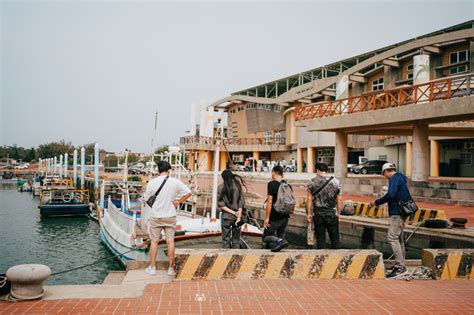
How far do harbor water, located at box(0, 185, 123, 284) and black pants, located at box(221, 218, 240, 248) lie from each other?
9672 millimetres

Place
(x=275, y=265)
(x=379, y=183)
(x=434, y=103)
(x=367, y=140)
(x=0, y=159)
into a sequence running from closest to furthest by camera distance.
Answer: (x=275, y=265), (x=434, y=103), (x=379, y=183), (x=367, y=140), (x=0, y=159)

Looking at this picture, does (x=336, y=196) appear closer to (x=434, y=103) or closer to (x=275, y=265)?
(x=275, y=265)

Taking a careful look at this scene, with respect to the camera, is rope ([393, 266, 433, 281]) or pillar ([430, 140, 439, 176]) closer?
rope ([393, 266, 433, 281])

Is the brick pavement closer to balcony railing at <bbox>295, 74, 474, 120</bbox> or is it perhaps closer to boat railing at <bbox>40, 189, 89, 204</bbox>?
balcony railing at <bbox>295, 74, 474, 120</bbox>

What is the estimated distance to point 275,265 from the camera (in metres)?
6.18

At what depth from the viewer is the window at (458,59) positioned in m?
29.2

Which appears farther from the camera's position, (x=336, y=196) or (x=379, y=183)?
(x=379, y=183)

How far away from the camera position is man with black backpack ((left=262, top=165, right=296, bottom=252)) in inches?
281

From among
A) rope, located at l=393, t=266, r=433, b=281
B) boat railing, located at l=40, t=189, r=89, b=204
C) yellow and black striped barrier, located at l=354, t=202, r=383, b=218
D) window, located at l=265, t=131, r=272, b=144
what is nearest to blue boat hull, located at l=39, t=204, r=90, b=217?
boat railing, located at l=40, t=189, r=89, b=204

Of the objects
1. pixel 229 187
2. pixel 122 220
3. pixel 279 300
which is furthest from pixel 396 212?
pixel 122 220

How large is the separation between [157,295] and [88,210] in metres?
29.8

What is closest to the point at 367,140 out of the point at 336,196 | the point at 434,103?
the point at 434,103

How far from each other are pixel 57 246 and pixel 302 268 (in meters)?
19.8

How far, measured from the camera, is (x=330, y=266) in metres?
6.25
